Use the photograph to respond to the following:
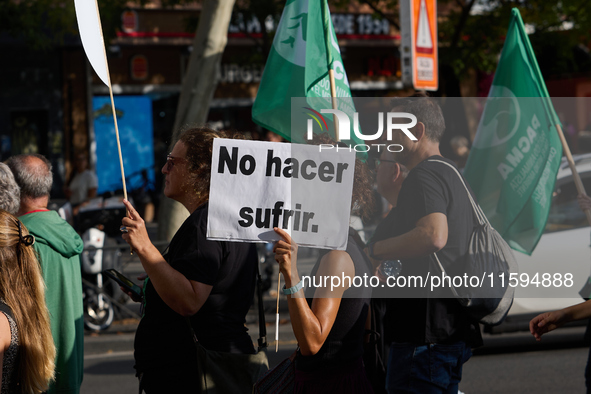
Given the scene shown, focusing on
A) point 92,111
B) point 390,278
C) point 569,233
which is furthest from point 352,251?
point 92,111

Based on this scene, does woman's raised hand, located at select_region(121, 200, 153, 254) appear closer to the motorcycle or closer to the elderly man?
the elderly man

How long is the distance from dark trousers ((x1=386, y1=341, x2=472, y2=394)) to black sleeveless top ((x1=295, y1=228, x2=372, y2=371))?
1.34 ft

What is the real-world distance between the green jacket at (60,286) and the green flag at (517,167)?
2.15 m

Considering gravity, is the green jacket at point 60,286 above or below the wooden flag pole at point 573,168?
below

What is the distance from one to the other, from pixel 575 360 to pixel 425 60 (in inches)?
127

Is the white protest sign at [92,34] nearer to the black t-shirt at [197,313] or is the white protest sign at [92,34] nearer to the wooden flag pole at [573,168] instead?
the black t-shirt at [197,313]

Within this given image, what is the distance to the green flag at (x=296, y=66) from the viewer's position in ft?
14.1

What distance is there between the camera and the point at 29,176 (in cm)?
372

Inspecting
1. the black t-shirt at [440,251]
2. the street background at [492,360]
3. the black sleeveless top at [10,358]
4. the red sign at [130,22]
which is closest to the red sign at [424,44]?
the street background at [492,360]

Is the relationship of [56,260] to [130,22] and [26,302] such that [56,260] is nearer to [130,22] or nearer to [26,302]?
[26,302]

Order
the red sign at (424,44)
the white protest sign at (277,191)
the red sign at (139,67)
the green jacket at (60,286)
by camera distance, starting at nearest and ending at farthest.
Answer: the white protest sign at (277,191) → the green jacket at (60,286) → the red sign at (424,44) → the red sign at (139,67)

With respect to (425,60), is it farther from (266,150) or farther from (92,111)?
(92,111)

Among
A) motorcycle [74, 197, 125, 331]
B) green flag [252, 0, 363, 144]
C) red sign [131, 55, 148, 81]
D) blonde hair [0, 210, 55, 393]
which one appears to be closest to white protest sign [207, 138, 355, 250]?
blonde hair [0, 210, 55, 393]

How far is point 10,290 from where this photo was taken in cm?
256
